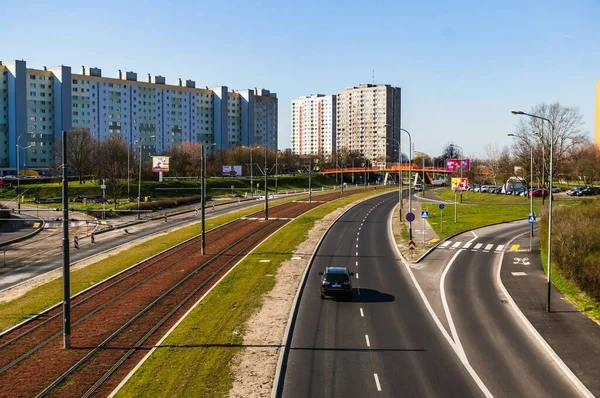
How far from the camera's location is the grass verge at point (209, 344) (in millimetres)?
17844

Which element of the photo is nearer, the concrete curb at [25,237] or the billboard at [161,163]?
the concrete curb at [25,237]

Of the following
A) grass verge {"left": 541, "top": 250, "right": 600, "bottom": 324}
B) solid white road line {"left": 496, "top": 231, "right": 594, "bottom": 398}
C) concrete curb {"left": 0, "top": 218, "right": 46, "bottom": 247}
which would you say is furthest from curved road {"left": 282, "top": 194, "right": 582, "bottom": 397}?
concrete curb {"left": 0, "top": 218, "right": 46, "bottom": 247}

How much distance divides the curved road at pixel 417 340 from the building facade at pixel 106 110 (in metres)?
95.6

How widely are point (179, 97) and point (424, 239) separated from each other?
465ft

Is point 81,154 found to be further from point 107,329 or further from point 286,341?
point 286,341

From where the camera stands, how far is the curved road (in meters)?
18.1

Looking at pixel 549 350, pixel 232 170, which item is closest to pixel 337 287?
pixel 549 350

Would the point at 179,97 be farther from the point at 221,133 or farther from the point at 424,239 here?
the point at 424,239

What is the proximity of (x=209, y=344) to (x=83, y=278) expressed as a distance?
17701mm

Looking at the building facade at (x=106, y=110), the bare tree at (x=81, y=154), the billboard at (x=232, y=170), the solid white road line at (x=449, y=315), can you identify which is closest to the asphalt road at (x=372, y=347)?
the solid white road line at (x=449, y=315)

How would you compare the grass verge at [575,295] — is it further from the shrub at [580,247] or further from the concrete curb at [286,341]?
the concrete curb at [286,341]

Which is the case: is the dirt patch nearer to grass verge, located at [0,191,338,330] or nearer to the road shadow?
the road shadow

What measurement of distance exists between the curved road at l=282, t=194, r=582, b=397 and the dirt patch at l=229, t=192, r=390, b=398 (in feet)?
2.06

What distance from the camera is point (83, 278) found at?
36500 millimetres
